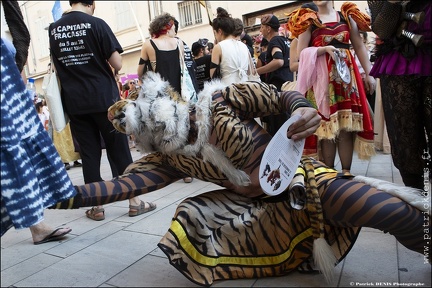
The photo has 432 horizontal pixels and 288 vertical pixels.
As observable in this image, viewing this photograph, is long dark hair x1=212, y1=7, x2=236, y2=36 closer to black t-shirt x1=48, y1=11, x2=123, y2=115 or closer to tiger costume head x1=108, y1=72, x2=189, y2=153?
black t-shirt x1=48, y1=11, x2=123, y2=115

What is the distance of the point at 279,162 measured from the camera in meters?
1.25

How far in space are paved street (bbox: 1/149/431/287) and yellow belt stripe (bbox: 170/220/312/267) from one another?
0.07m

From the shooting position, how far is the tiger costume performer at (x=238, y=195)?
1.25 m

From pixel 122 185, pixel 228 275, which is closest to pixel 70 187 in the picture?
pixel 122 185

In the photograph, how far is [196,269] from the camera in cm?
139

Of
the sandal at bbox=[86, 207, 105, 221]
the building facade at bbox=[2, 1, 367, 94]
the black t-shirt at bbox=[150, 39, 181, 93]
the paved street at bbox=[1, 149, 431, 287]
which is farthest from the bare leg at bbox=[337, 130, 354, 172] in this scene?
the building facade at bbox=[2, 1, 367, 94]

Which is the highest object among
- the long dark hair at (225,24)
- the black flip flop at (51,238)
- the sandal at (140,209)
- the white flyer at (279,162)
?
the long dark hair at (225,24)

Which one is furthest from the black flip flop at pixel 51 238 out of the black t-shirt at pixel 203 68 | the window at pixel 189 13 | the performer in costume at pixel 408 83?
the window at pixel 189 13

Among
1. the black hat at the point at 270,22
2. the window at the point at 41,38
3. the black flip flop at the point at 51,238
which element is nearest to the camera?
the black flip flop at the point at 51,238

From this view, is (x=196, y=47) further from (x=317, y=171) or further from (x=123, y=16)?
(x=123, y=16)

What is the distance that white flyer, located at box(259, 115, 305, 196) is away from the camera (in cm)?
123

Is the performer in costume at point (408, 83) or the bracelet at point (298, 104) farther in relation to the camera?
the performer in costume at point (408, 83)

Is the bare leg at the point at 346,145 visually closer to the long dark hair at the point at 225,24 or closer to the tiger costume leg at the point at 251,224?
the long dark hair at the point at 225,24

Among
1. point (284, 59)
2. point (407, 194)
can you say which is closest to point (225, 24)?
point (284, 59)
